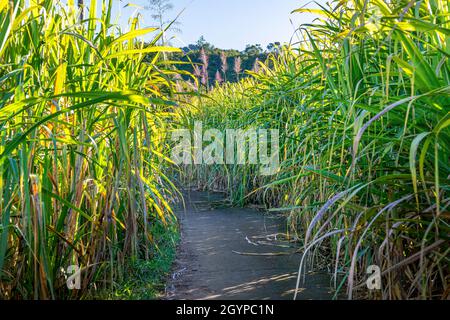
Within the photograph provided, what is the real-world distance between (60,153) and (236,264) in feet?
3.71

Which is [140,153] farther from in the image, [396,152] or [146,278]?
[396,152]

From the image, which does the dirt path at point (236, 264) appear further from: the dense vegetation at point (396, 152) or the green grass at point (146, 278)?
the dense vegetation at point (396, 152)

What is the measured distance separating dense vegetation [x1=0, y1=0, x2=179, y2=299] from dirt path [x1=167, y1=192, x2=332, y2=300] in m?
0.35

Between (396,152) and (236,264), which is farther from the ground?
(396,152)

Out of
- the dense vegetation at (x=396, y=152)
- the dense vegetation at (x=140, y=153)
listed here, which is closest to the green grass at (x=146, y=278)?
the dense vegetation at (x=140, y=153)

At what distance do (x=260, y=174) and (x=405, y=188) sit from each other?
2.65 metres

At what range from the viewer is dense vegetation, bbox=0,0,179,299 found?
5.11ft

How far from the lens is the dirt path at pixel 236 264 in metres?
2.18

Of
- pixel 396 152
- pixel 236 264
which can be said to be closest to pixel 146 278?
pixel 236 264

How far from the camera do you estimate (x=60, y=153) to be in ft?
6.49

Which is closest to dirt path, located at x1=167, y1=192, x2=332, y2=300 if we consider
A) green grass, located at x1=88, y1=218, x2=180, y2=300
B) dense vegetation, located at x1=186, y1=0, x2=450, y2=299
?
green grass, located at x1=88, y1=218, x2=180, y2=300

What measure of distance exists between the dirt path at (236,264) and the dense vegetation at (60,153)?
1.15 ft
